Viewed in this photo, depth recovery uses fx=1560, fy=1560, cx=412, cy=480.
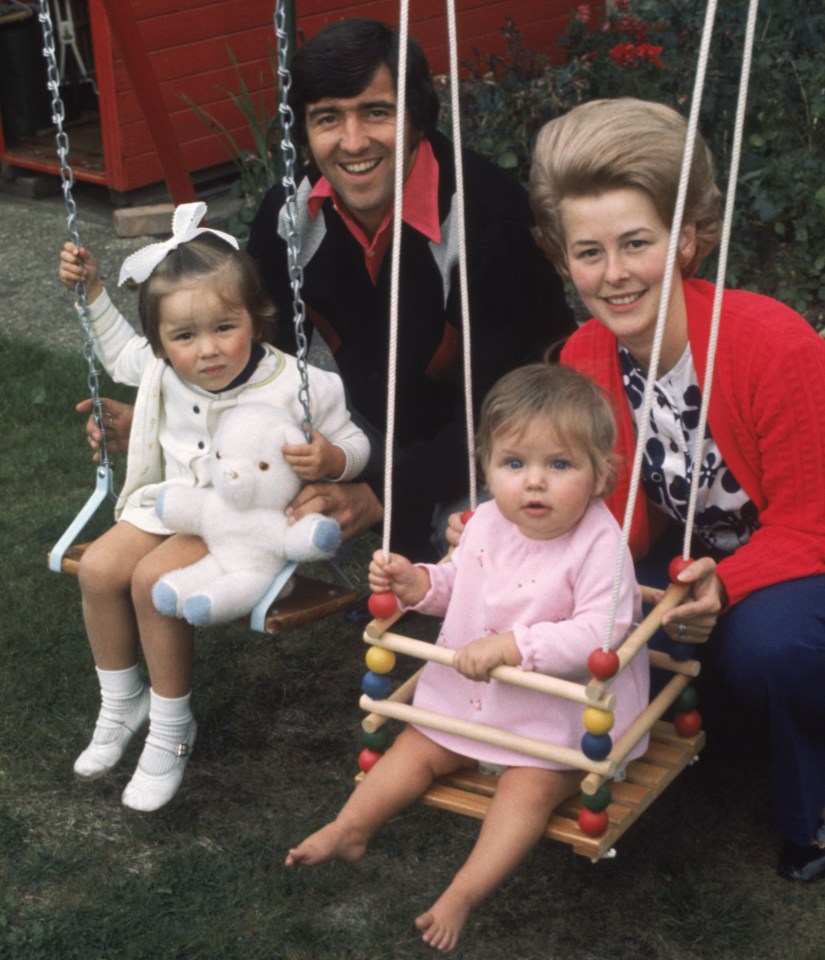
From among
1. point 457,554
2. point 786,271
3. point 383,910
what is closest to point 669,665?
point 457,554

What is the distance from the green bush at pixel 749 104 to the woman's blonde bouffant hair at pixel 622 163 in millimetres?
2864

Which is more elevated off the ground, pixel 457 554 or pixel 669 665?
pixel 457 554

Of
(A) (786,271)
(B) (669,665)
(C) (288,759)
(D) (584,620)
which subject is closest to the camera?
(D) (584,620)

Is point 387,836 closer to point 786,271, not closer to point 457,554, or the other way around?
point 457,554

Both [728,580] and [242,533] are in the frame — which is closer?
[728,580]

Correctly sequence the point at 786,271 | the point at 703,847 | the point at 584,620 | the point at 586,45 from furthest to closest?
the point at 586,45, the point at 786,271, the point at 703,847, the point at 584,620

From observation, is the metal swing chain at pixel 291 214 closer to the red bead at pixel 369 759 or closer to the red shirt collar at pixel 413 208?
the red shirt collar at pixel 413 208

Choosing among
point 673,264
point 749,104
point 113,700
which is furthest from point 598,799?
point 749,104

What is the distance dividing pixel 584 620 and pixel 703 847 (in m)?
0.80

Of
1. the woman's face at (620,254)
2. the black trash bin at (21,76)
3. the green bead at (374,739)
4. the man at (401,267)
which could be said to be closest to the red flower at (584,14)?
the black trash bin at (21,76)

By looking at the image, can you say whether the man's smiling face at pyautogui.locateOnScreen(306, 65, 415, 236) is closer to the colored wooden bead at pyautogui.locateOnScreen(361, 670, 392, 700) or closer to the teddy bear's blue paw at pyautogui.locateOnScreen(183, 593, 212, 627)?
the teddy bear's blue paw at pyautogui.locateOnScreen(183, 593, 212, 627)

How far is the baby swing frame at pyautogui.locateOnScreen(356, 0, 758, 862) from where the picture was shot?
8.43ft

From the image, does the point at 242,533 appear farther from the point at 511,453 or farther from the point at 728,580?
the point at 728,580

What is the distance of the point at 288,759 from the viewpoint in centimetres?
368
